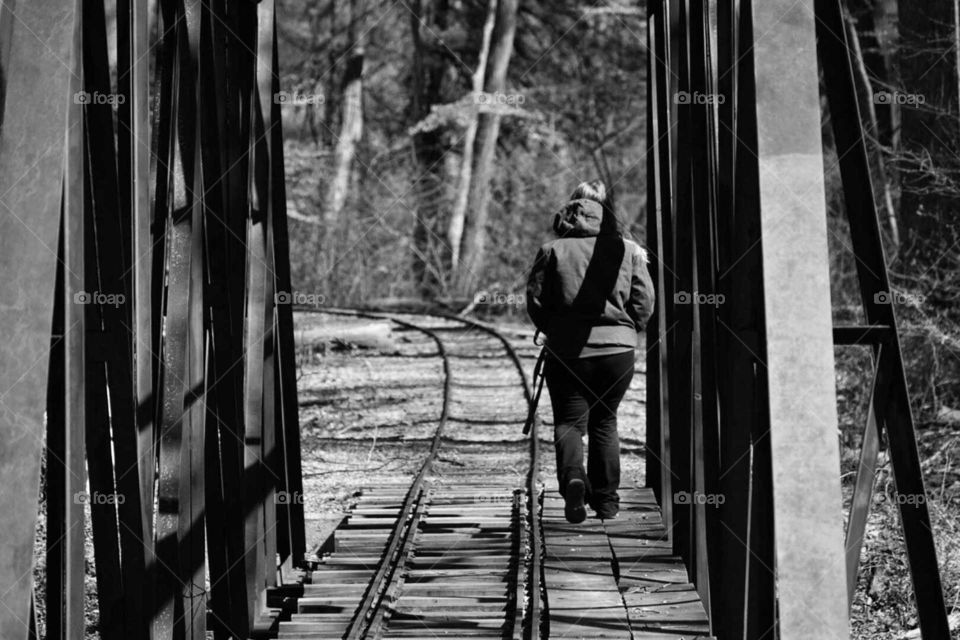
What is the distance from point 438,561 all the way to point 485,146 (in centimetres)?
2598

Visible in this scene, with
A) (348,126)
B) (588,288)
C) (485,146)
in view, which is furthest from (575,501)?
(348,126)

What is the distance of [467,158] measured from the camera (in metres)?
34.3

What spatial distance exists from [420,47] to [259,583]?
30490 millimetres

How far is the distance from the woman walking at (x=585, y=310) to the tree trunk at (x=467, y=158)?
24678 millimetres

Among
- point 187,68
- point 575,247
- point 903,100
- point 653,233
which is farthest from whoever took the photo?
point 903,100

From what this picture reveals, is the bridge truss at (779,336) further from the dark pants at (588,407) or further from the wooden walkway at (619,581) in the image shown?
the dark pants at (588,407)

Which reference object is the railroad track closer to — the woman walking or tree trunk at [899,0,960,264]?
the woman walking

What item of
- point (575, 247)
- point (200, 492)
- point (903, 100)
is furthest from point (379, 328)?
point (200, 492)

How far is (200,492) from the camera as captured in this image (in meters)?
5.37

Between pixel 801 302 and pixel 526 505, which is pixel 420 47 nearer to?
pixel 526 505

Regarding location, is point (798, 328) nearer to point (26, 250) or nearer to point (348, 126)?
point (26, 250)

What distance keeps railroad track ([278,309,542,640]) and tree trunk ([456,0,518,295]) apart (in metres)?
19.8

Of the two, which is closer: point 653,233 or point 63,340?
point 63,340

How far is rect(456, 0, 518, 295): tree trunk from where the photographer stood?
3228cm
